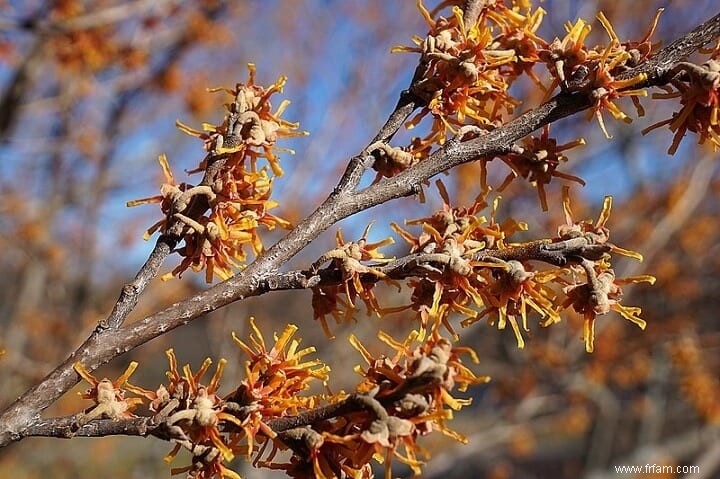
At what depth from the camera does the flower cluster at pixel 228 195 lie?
152 cm

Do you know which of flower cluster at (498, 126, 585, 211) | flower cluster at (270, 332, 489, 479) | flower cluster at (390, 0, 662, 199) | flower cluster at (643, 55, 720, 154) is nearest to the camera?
flower cluster at (270, 332, 489, 479)

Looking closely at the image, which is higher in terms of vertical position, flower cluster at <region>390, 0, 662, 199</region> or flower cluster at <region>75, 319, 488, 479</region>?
flower cluster at <region>390, 0, 662, 199</region>

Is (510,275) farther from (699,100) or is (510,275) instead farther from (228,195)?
(228,195)

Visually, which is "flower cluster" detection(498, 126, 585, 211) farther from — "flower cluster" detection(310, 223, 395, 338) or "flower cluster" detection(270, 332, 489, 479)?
"flower cluster" detection(270, 332, 489, 479)

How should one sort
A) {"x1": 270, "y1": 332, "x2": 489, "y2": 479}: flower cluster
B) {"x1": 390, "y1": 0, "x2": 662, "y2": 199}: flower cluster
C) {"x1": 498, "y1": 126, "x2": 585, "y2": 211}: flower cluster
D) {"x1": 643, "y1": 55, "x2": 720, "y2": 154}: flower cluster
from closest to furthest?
{"x1": 270, "y1": 332, "x2": 489, "y2": 479}: flower cluster → {"x1": 643, "y1": 55, "x2": 720, "y2": 154}: flower cluster → {"x1": 390, "y1": 0, "x2": 662, "y2": 199}: flower cluster → {"x1": 498, "y1": 126, "x2": 585, "y2": 211}: flower cluster

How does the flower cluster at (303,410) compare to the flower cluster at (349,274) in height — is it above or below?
below

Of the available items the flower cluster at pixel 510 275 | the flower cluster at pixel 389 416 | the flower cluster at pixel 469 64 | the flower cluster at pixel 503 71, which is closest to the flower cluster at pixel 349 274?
the flower cluster at pixel 510 275

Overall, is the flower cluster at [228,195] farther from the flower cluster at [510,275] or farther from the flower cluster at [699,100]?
the flower cluster at [699,100]

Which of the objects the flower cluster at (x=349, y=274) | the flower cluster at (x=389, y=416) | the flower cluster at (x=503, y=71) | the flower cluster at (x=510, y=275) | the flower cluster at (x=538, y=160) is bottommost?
the flower cluster at (x=389, y=416)

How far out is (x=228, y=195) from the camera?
1.53m

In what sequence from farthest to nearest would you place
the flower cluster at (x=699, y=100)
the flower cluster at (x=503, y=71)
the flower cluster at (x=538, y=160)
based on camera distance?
the flower cluster at (x=538, y=160) → the flower cluster at (x=503, y=71) → the flower cluster at (x=699, y=100)

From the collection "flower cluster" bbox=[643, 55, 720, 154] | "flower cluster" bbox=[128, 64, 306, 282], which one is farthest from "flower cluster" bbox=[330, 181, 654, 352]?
"flower cluster" bbox=[128, 64, 306, 282]

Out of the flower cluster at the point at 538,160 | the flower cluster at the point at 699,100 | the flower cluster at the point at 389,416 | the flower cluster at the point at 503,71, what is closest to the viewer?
the flower cluster at the point at 389,416

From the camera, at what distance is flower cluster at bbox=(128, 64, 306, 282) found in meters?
1.52
